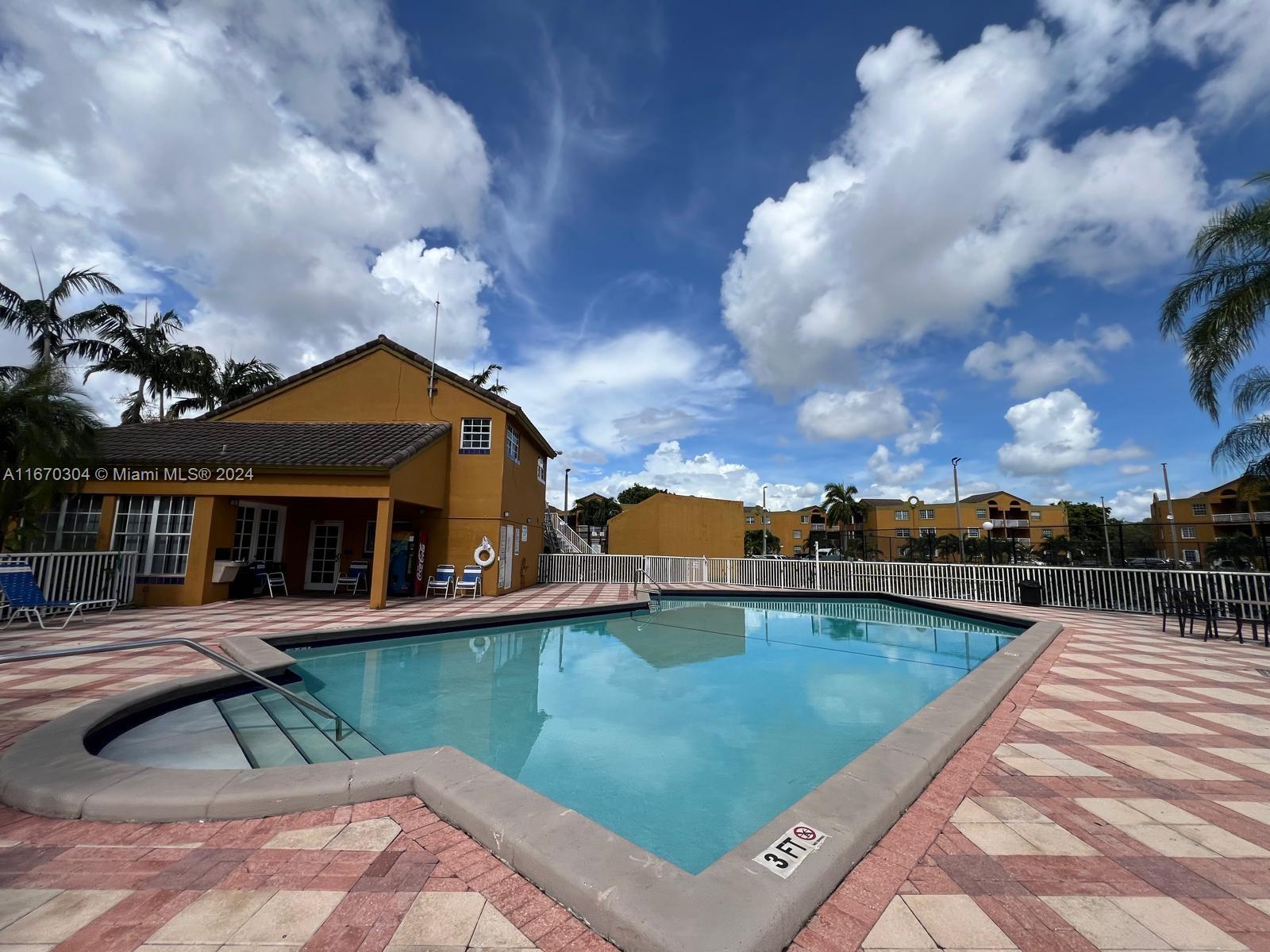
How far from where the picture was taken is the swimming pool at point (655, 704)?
4.02 m

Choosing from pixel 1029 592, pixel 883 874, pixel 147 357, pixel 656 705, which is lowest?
pixel 656 705

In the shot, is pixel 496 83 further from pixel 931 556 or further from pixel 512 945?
pixel 931 556

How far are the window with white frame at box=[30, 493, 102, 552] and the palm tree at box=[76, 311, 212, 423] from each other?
13.6 meters

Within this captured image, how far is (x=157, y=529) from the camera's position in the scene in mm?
10969

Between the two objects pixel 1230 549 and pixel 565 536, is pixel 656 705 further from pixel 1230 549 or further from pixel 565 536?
pixel 565 536

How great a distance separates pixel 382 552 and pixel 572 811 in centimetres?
990

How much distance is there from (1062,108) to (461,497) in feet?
49.5

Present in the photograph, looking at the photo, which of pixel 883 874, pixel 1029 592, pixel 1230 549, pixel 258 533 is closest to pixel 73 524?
pixel 258 533

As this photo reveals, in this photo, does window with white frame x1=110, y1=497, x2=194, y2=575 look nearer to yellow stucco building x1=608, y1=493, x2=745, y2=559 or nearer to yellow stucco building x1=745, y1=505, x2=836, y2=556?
yellow stucco building x1=608, y1=493, x2=745, y2=559

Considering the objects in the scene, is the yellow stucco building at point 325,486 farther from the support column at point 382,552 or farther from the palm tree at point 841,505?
the palm tree at point 841,505

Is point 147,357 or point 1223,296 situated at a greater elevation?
point 147,357

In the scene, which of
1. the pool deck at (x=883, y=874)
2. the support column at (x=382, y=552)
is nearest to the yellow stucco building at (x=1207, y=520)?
the pool deck at (x=883, y=874)

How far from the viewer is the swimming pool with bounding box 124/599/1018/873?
158 inches

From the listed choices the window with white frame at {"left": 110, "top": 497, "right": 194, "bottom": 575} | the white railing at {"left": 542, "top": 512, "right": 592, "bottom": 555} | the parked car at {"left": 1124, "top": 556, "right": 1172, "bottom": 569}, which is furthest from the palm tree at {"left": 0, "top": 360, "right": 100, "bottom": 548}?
the parked car at {"left": 1124, "top": 556, "right": 1172, "bottom": 569}
